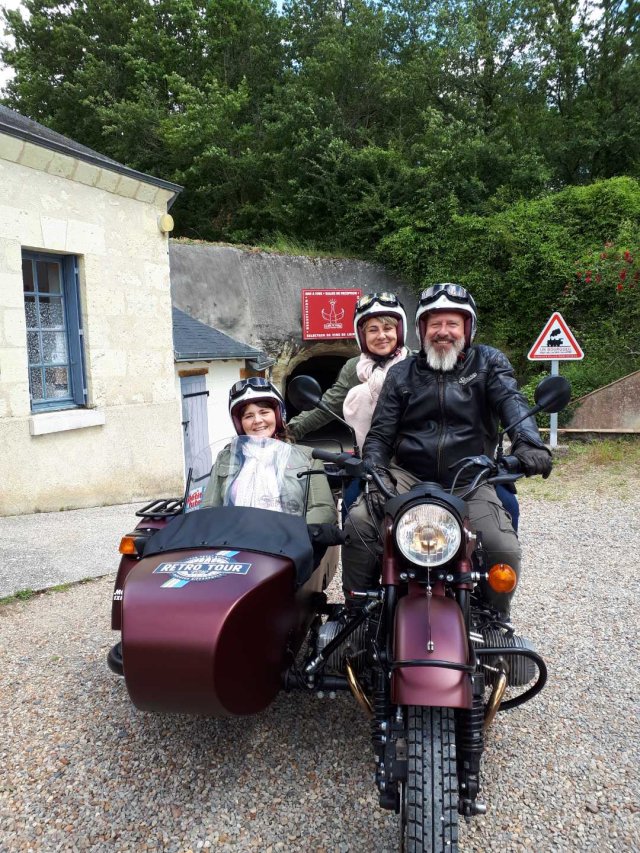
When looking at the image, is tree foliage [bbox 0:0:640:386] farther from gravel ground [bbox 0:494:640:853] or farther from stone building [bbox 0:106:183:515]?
gravel ground [bbox 0:494:640:853]

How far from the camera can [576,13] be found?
20.3 meters

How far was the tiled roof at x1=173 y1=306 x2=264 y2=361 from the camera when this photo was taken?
33.9 feet

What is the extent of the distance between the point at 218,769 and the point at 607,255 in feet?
46.5

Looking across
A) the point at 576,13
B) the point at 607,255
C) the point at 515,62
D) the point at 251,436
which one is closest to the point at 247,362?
the point at 607,255

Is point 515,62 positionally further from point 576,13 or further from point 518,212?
point 518,212

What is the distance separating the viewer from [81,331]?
8.16 m

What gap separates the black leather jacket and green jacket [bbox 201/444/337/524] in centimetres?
34

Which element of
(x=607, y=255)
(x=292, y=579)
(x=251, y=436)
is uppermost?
(x=607, y=255)

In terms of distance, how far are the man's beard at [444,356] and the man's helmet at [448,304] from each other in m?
0.07

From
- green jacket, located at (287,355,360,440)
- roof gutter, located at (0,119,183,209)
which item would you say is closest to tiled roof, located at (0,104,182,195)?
roof gutter, located at (0,119,183,209)

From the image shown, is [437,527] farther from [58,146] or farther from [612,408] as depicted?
[612,408]

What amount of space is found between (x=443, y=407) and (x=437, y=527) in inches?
34.4

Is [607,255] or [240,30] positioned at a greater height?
[240,30]

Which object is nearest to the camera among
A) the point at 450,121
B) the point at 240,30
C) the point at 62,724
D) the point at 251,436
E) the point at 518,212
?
the point at 62,724
